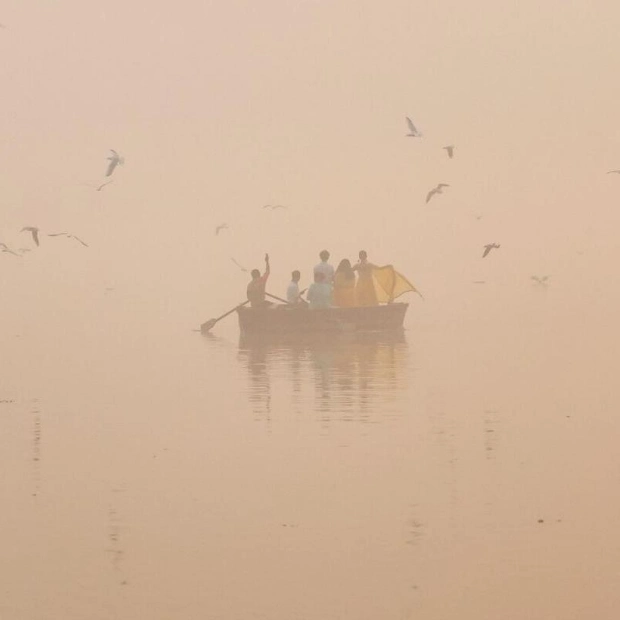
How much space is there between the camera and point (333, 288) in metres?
35.3

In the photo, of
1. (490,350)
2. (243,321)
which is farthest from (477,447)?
(243,321)

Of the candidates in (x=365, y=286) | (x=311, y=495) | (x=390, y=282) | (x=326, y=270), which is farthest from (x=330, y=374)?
(x=311, y=495)

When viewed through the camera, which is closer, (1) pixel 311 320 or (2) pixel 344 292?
(1) pixel 311 320

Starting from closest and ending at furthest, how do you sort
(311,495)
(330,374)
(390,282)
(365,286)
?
(311,495)
(330,374)
(365,286)
(390,282)

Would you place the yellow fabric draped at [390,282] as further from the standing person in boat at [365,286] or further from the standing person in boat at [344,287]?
the standing person in boat at [344,287]

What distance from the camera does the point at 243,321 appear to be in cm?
3581

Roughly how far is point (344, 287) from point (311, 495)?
69.5ft

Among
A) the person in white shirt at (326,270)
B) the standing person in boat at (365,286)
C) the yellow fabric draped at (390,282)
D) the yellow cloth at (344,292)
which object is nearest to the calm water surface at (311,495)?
the person in white shirt at (326,270)

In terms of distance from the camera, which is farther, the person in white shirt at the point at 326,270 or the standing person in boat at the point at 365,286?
the standing person in boat at the point at 365,286

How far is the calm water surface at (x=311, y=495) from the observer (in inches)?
426

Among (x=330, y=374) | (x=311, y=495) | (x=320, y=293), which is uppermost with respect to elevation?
(x=320, y=293)

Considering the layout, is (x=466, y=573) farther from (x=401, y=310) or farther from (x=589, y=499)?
(x=401, y=310)

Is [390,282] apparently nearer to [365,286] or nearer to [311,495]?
[365,286]

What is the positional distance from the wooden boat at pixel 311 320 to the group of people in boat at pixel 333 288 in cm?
18
